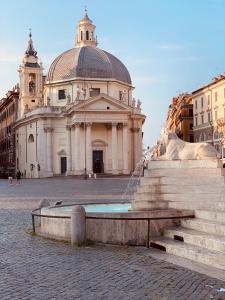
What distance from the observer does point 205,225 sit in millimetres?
10188

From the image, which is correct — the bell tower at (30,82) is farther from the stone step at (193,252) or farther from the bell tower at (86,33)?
the stone step at (193,252)

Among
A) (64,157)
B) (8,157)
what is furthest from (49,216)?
(8,157)

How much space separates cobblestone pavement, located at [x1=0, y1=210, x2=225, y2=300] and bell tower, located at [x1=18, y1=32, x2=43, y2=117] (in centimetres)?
7300

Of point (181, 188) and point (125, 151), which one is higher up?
point (125, 151)

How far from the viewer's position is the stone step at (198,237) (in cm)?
887

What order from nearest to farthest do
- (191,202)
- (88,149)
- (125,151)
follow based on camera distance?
(191,202) → (88,149) → (125,151)

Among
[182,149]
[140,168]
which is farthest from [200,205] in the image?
[140,168]

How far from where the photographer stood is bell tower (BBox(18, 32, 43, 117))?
82688mm

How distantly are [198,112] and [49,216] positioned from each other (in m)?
69.3

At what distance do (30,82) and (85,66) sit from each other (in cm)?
1586

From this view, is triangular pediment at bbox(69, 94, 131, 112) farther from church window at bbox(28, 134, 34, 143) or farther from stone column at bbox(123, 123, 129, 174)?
church window at bbox(28, 134, 34, 143)

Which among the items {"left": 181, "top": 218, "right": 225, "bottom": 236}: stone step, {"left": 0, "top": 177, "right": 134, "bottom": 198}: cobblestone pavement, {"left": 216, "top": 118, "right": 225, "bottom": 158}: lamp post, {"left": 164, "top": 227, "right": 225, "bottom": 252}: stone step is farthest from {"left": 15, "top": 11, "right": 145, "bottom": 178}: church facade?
{"left": 164, "top": 227, "right": 225, "bottom": 252}: stone step

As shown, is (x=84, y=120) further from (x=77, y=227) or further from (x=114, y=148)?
(x=77, y=227)

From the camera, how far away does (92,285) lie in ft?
24.3
